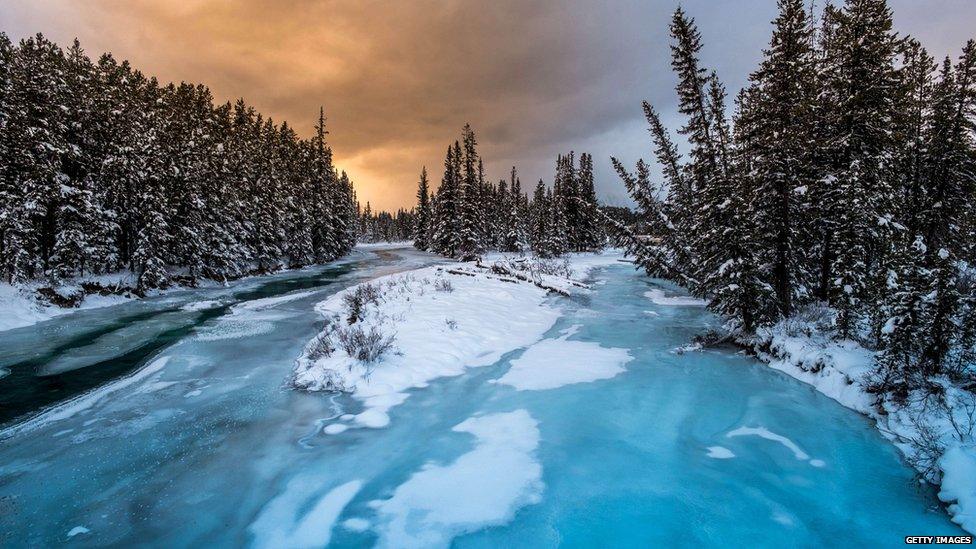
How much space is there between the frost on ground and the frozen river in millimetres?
547

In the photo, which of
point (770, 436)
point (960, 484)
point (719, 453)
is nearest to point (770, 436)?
point (770, 436)

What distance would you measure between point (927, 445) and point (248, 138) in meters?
47.4

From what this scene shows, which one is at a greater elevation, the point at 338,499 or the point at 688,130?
the point at 688,130

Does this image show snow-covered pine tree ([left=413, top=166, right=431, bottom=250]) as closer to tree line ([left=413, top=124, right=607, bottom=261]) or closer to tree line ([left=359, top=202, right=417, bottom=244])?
tree line ([left=413, top=124, right=607, bottom=261])

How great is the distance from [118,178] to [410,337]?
2372 centimetres

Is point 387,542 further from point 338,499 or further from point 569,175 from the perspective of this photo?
point 569,175

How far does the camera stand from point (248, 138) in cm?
4047

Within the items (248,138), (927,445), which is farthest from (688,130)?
(248,138)

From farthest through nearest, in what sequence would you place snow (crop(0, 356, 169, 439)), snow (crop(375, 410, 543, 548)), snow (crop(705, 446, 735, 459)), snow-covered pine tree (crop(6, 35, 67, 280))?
snow-covered pine tree (crop(6, 35, 67, 280)) < snow (crop(0, 356, 169, 439)) < snow (crop(705, 446, 735, 459)) < snow (crop(375, 410, 543, 548))

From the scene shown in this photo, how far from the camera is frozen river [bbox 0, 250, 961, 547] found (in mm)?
4695

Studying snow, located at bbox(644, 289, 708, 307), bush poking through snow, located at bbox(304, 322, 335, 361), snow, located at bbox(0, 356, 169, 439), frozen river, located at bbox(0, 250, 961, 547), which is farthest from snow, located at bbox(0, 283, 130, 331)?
snow, located at bbox(644, 289, 708, 307)

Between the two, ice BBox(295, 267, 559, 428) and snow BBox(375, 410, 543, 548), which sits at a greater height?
ice BBox(295, 267, 559, 428)

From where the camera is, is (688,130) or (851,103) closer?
(851,103)

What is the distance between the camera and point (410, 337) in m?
11.6
